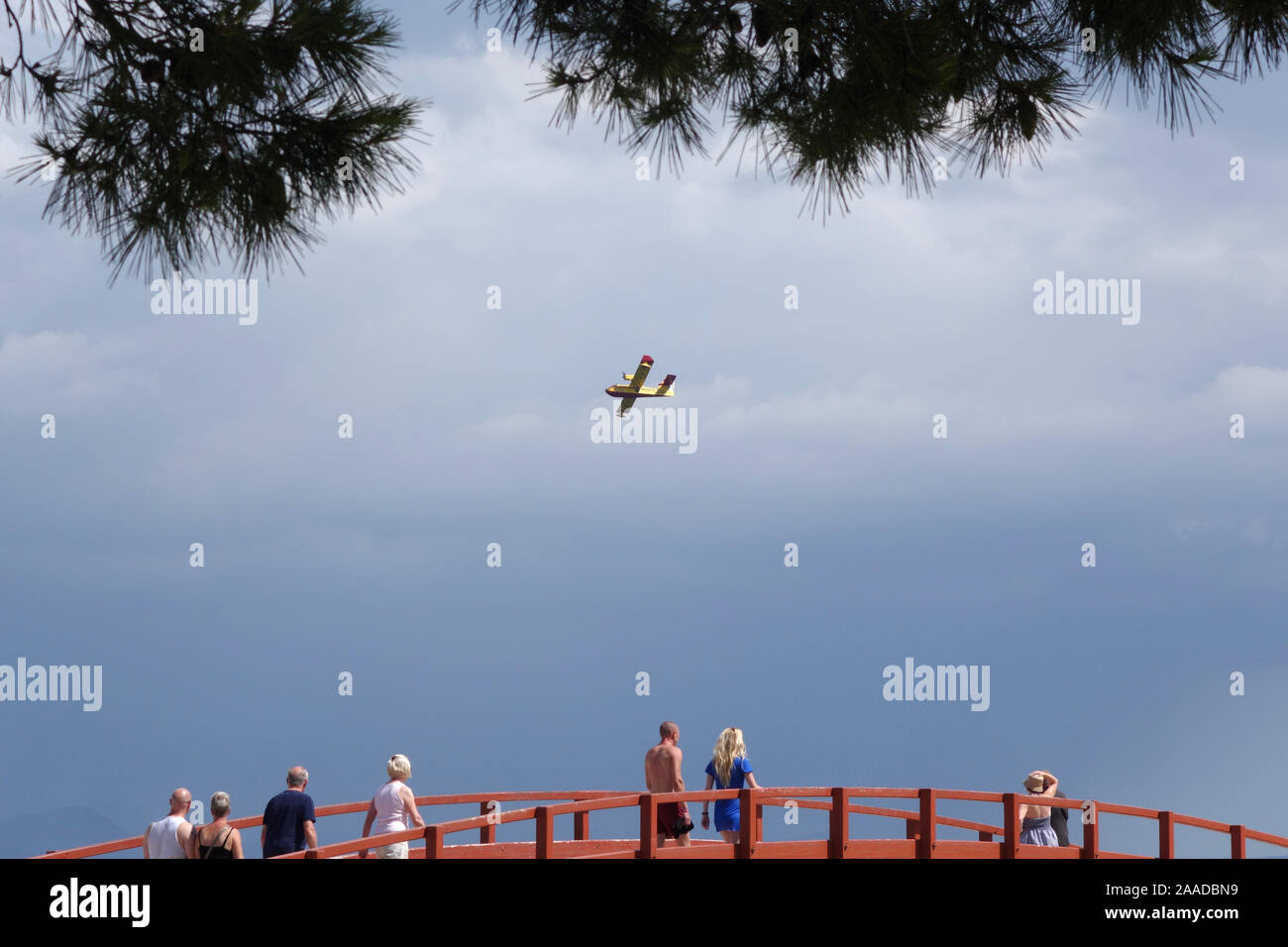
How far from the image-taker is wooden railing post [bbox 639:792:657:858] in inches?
429

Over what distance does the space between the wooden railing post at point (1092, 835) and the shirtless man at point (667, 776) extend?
15.4 ft

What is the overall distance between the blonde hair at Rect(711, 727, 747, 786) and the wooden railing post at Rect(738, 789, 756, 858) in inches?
10.2

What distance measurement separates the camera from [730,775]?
1153 centimetres

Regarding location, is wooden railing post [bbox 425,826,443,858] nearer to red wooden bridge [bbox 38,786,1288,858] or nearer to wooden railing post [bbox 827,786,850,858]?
red wooden bridge [bbox 38,786,1288,858]

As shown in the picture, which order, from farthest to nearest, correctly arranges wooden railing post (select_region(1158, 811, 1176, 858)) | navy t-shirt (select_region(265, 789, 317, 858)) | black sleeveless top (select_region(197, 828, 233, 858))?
wooden railing post (select_region(1158, 811, 1176, 858)) → navy t-shirt (select_region(265, 789, 317, 858)) → black sleeveless top (select_region(197, 828, 233, 858))

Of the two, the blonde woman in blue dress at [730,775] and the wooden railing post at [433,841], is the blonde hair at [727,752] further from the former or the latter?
the wooden railing post at [433,841]

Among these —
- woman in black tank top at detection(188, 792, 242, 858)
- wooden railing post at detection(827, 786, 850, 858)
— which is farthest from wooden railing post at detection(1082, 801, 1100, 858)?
woman in black tank top at detection(188, 792, 242, 858)

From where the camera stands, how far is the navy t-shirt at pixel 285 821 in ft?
33.3

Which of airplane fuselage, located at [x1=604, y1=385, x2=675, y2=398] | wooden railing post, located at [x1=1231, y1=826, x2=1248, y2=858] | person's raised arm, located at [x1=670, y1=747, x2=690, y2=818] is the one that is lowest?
wooden railing post, located at [x1=1231, y1=826, x2=1248, y2=858]
